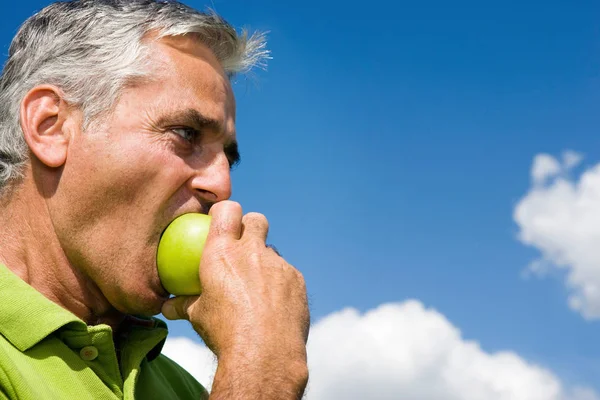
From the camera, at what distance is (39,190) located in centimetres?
372

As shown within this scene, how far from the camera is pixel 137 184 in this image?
3553 millimetres

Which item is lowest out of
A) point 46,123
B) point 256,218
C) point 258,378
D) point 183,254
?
point 258,378

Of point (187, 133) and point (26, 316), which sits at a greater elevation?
point (187, 133)

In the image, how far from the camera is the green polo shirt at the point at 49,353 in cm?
287

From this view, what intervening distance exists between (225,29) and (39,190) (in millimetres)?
1478

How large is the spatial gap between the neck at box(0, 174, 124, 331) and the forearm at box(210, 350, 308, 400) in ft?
3.89

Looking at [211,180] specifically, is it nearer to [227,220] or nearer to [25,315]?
[227,220]

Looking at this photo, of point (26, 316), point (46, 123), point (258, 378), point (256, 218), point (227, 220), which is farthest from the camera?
point (46, 123)

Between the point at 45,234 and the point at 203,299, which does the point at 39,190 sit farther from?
the point at 203,299

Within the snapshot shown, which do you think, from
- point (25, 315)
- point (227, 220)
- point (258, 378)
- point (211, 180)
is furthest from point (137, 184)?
point (258, 378)

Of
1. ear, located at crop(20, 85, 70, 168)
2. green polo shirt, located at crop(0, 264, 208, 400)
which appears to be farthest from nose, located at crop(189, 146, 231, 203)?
green polo shirt, located at crop(0, 264, 208, 400)

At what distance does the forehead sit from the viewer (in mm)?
3721

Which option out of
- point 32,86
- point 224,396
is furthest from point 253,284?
point 32,86

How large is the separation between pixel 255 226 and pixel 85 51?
4.64 feet
